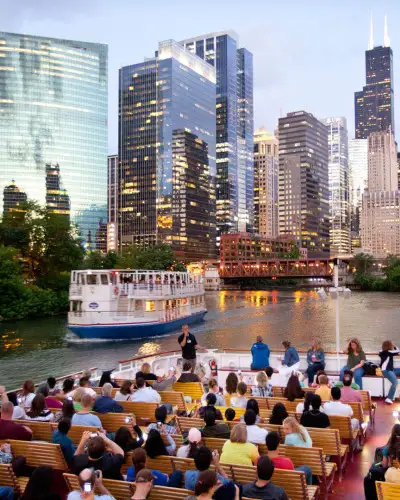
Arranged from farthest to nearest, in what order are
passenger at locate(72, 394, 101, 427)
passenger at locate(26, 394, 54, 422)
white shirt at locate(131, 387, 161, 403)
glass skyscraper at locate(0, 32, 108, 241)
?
glass skyscraper at locate(0, 32, 108, 241) < white shirt at locate(131, 387, 161, 403) < passenger at locate(26, 394, 54, 422) < passenger at locate(72, 394, 101, 427)

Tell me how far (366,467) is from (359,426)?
93cm

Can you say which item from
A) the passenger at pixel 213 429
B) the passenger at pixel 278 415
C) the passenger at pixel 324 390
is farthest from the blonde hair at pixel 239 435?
the passenger at pixel 324 390

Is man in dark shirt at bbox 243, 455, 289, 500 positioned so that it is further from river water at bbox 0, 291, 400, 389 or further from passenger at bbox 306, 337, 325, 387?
river water at bbox 0, 291, 400, 389

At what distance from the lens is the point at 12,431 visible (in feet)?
27.2

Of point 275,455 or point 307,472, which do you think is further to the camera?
point 307,472

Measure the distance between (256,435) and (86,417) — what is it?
2831 millimetres

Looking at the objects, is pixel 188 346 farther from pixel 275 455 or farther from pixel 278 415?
pixel 275 455

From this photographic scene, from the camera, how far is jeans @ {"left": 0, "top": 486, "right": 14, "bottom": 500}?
6.91 metres

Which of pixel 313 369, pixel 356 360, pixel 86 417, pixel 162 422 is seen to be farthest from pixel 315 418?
pixel 313 369

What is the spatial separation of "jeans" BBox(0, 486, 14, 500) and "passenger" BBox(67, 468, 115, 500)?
1.21 meters

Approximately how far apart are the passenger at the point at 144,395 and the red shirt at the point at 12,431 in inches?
107

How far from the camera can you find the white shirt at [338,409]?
390 inches

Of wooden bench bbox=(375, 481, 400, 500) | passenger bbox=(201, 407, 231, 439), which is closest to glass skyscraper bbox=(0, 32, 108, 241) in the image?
passenger bbox=(201, 407, 231, 439)

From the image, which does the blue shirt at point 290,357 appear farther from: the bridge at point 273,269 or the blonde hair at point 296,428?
the bridge at point 273,269
